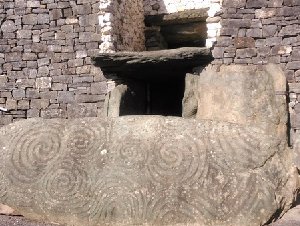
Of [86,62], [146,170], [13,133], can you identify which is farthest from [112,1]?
[146,170]

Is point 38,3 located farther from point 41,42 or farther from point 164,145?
point 164,145

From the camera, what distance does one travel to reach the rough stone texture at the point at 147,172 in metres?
2.63

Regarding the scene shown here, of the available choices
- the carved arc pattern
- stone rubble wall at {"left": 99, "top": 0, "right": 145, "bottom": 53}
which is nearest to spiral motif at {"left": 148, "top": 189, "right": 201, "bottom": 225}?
the carved arc pattern

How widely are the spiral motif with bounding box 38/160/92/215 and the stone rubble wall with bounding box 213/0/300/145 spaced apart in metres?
3.91

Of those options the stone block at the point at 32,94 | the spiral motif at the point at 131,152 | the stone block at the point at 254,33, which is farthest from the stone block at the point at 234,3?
the spiral motif at the point at 131,152

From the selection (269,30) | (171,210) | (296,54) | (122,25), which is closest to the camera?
(171,210)

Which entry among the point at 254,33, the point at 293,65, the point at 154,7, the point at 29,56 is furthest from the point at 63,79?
the point at 293,65

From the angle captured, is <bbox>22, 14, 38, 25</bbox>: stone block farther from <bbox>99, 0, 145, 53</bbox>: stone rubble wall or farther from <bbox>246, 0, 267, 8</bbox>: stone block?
<bbox>246, 0, 267, 8</bbox>: stone block

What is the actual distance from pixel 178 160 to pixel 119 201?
45 cm

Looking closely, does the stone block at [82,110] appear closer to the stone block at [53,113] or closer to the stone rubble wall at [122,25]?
the stone block at [53,113]

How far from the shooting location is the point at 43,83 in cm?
686

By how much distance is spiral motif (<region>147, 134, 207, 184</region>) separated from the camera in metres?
2.71

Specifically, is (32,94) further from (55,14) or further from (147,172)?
(147,172)

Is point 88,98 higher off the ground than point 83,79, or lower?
lower
